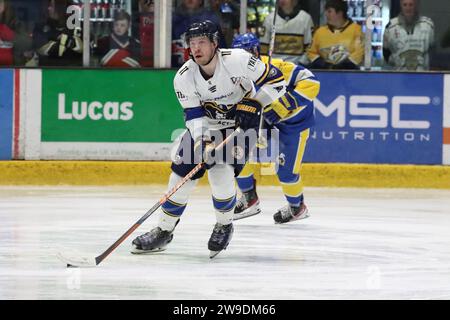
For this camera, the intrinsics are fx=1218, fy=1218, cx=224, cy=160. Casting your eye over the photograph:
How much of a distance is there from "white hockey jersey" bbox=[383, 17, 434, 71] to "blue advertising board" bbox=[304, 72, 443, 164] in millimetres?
148

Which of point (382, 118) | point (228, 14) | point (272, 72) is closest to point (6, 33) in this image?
point (228, 14)

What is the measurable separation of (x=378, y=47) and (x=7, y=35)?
9.14 ft

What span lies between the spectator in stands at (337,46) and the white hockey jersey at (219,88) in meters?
3.26

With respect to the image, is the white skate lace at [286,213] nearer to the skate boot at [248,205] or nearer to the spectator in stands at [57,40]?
the skate boot at [248,205]


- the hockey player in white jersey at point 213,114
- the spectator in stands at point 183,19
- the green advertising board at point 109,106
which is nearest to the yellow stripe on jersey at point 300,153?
the hockey player in white jersey at point 213,114

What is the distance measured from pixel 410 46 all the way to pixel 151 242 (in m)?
3.89

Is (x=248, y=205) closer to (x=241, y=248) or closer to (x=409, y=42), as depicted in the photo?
(x=241, y=248)

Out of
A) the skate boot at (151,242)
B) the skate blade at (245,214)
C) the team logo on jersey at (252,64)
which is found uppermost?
the team logo on jersey at (252,64)

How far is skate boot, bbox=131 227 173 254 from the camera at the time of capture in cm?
586

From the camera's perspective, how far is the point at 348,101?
8984 millimetres

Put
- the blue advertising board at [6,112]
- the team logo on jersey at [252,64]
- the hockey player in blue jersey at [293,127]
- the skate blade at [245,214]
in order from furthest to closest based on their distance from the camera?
1. the blue advertising board at [6,112]
2. the skate blade at [245,214]
3. the hockey player in blue jersey at [293,127]
4. the team logo on jersey at [252,64]

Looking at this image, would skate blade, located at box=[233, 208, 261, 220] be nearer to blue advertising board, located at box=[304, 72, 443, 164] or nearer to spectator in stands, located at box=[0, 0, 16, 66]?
blue advertising board, located at box=[304, 72, 443, 164]

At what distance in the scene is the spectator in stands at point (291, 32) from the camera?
9062mm
